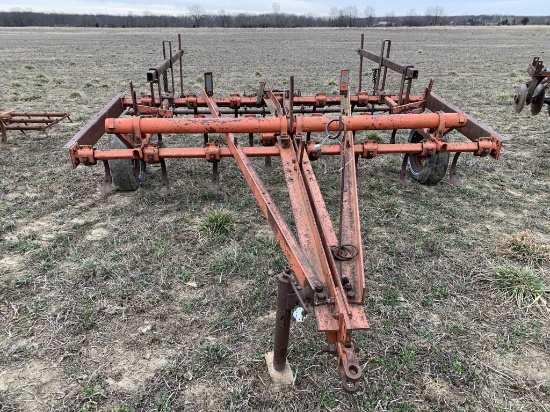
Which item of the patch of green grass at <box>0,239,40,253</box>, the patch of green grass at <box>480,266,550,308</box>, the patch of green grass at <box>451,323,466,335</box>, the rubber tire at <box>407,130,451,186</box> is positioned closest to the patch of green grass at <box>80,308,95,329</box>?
the patch of green grass at <box>0,239,40,253</box>

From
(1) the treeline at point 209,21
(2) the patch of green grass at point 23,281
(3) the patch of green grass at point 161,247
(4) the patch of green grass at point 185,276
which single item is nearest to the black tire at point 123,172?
(3) the patch of green grass at point 161,247

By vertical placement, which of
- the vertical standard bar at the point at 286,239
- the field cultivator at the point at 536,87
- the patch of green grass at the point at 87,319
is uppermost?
the field cultivator at the point at 536,87

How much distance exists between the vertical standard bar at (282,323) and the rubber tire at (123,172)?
3.32m

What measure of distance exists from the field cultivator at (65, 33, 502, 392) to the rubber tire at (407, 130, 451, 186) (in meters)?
0.01

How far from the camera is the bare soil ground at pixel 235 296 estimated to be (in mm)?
2660

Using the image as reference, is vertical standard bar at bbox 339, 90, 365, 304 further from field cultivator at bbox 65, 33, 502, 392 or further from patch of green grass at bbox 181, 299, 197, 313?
patch of green grass at bbox 181, 299, 197, 313

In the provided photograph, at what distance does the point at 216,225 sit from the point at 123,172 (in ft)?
5.07

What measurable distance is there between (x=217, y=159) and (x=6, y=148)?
4.53 meters

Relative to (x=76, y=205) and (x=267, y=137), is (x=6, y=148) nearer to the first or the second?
(x=76, y=205)

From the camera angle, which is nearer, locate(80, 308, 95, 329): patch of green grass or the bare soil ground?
the bare soil ground

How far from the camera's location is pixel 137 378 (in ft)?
8.97

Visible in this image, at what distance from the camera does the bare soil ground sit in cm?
266

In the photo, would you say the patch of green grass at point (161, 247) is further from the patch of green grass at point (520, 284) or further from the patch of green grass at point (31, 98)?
the patch of green grass at point (31, 98)

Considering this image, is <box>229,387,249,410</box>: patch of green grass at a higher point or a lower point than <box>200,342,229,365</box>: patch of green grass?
lower
